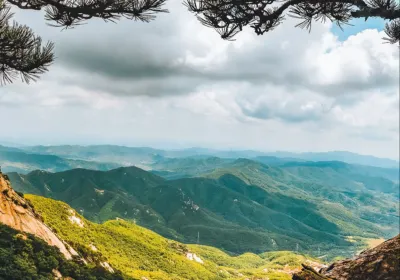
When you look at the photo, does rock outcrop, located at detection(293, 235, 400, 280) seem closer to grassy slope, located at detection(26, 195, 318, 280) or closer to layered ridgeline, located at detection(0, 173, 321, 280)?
layered ridgeline, located at detection(0, 173, 321, 280)

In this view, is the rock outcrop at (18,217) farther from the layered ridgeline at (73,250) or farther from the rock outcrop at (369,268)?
the rock outcrop at (369,268)

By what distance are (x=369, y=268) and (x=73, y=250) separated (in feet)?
184

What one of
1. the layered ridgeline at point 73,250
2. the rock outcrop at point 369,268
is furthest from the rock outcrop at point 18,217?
the rock outcrop at point 369,268

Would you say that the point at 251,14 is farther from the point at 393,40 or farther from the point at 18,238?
the point at 18,238

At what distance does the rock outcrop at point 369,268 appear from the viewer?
8377mm

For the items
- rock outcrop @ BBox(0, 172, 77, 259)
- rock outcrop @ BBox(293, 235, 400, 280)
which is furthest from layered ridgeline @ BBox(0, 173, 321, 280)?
rock outcrop @ BBox(293, 235, 400, 280)

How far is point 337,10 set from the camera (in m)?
10.0

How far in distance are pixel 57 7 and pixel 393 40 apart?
32.7 ft

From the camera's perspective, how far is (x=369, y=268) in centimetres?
894

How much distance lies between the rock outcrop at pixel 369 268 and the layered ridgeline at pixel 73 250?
31368 mm

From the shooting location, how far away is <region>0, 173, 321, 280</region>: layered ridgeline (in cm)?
3725

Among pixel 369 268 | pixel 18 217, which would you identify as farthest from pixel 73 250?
pixel 369 268

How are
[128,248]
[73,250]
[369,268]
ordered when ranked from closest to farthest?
[369,268] → [73,250] → [128,248]

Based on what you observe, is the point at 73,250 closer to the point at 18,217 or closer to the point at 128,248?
the point at 18,217
